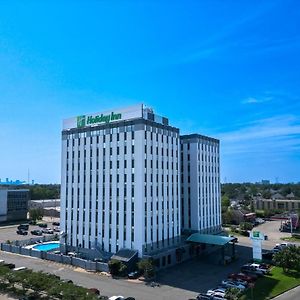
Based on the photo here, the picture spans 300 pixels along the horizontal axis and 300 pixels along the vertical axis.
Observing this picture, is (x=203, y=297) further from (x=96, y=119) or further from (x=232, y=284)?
(x=96, y=119)

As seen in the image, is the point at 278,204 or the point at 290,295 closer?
the point at 290,295

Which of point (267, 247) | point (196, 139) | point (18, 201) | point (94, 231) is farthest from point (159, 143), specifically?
point (18, 201)

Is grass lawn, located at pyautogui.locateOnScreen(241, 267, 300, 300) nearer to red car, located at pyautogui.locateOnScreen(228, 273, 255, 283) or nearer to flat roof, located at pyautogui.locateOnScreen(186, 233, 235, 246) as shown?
red car, located at pyautogui.locateOnScreen(228, 273, 255, 283)

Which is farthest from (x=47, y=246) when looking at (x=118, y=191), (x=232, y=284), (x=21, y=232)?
(x=232, y=284)

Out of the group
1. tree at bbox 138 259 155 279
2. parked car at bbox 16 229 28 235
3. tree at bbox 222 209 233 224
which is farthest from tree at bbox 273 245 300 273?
parked car at bbox 16 229 28 235

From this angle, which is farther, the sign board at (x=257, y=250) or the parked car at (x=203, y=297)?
the sign board at (x=257, y=250)

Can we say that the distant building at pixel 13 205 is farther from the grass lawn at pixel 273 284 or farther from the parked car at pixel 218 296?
the parked car at pixel 218 296

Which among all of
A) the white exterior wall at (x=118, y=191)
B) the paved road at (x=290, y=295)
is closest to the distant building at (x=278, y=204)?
the white exterior wall at (x=118, y=191)
